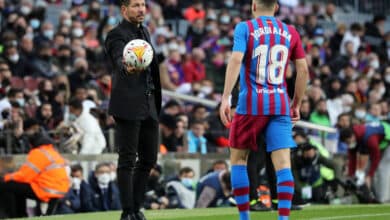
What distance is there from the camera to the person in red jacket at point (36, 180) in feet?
57.4

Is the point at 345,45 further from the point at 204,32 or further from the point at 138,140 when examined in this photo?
the point at 138,140

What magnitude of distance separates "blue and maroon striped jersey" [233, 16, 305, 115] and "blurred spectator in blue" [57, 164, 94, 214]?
7.60 metres

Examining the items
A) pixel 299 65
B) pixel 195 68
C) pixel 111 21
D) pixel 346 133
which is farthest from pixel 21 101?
pixel 299 65

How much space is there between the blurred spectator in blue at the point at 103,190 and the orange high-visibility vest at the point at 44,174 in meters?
1.00

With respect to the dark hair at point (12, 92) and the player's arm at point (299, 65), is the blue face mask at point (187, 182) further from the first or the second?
the player's arm at point (299, 65)

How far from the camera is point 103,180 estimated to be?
18.9 m

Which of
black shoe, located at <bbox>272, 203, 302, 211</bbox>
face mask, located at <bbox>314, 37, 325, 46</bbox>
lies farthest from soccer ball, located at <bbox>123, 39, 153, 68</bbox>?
face mask, located at <bbox>314, 37, 325, 46</bbox>

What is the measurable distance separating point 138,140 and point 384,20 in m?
20.0

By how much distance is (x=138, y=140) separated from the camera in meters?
11.9

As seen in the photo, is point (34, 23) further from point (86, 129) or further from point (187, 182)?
point (187, 182)

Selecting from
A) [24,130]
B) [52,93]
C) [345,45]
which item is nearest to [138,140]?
[24,130]

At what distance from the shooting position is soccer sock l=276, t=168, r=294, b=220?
420 inches

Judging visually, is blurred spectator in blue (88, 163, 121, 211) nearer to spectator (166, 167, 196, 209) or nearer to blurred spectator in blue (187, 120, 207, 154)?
spectator (166, 167, 196, 209)

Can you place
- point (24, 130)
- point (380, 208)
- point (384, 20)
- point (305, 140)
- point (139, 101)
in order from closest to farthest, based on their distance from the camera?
point (139, 101) → point (380, 208) → point (24, 130) → point (305, 140) → point (384, 20)
